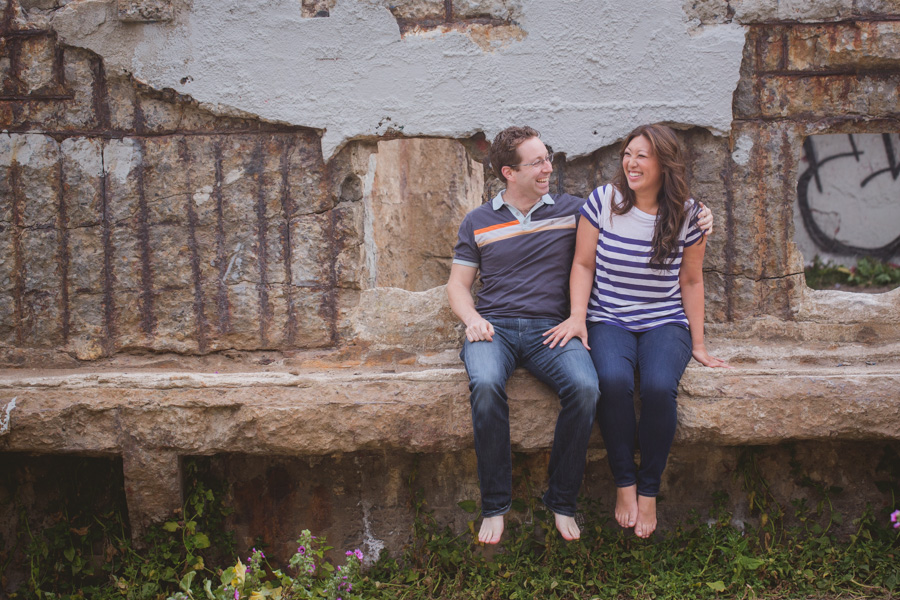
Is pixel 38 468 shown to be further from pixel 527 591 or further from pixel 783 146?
pixel 783 146

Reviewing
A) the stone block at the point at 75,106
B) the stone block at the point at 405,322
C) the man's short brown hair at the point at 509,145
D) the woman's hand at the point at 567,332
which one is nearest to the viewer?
the woman's hand at the point at 567,332

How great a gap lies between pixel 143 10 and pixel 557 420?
236cm

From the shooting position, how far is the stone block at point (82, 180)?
3.06 m

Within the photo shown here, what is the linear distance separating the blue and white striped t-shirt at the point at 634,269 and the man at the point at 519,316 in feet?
0.49

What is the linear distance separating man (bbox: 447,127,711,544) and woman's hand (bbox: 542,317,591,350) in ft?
0.05

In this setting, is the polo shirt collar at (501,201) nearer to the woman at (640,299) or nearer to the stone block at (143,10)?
the woman at (640,299)

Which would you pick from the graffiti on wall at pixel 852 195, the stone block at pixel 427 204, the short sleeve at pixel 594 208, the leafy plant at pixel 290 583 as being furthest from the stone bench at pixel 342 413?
the graffiti on wall at pixel 852 195

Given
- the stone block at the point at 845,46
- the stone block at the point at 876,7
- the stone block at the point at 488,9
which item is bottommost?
the stone block at the point at 845,46

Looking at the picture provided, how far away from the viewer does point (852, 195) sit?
587 cm

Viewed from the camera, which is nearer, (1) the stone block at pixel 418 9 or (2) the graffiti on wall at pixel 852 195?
(1) the stone block at pixel 418 9

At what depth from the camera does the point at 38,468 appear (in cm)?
319

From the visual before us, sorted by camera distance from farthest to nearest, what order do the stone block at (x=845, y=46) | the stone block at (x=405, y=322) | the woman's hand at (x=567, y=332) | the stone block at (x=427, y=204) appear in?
the stone block at (x=427, y=204) → the stone block at (x=405, y=322) → the stone block at (x=845, y=46) → the woman's hand at (x=567, y=332)

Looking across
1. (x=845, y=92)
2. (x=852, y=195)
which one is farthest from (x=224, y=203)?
(x=852, y=195)

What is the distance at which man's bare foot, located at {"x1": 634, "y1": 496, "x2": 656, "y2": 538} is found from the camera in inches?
103
